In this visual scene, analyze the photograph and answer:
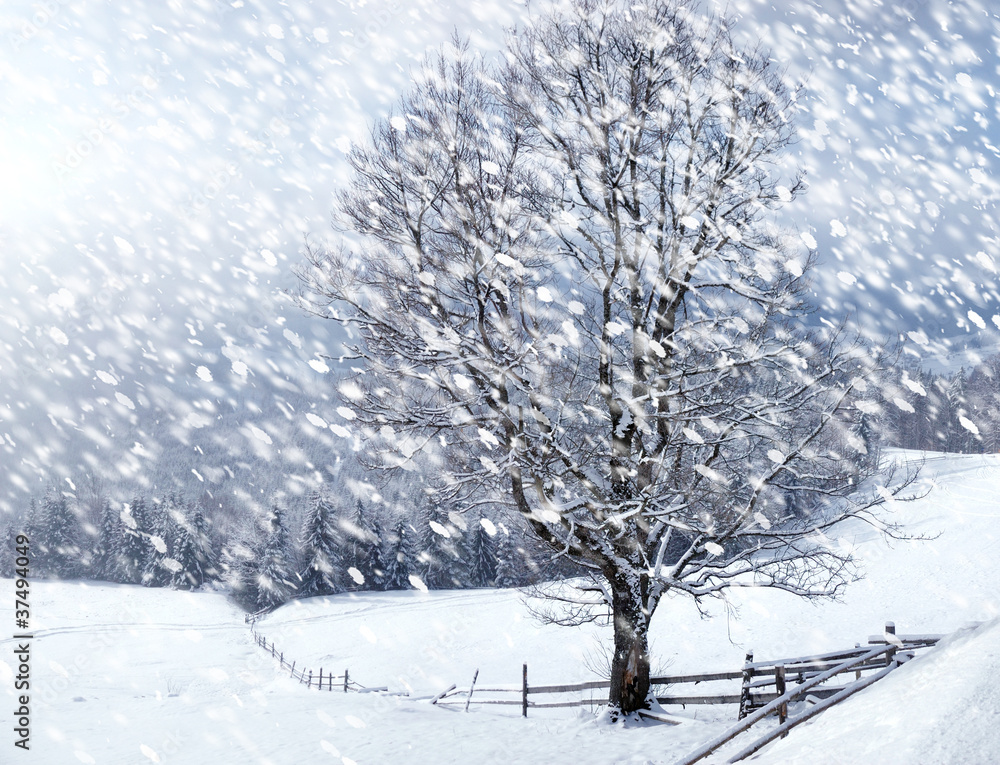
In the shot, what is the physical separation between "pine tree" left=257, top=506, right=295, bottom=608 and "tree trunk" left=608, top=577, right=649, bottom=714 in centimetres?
5030

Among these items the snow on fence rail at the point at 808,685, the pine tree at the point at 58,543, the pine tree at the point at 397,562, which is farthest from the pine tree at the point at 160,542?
the snow on fence rail at the point at 808,685

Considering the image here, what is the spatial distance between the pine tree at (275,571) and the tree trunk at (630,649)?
1980 inches

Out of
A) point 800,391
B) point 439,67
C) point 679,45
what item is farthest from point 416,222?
point 800,391

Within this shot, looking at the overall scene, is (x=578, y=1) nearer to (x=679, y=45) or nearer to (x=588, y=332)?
(x=679, y=45)

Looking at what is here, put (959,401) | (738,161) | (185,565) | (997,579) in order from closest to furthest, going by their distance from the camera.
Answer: (738,161) → (997,579) → (185,565) → (959,401)

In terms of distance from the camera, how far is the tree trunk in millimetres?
7695

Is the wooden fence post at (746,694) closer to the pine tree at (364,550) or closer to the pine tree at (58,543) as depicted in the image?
the pine tree at (364,550)

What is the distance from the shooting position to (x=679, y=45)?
721 centimetres

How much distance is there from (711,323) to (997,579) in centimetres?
2767

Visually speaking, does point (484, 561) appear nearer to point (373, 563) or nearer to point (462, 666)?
point (373, 563)

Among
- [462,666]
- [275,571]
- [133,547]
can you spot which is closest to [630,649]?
[462,666]

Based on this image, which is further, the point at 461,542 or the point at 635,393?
the point at 461,542

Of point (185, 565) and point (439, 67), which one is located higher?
point (439, 67)

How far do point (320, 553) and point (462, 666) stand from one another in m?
28.9
